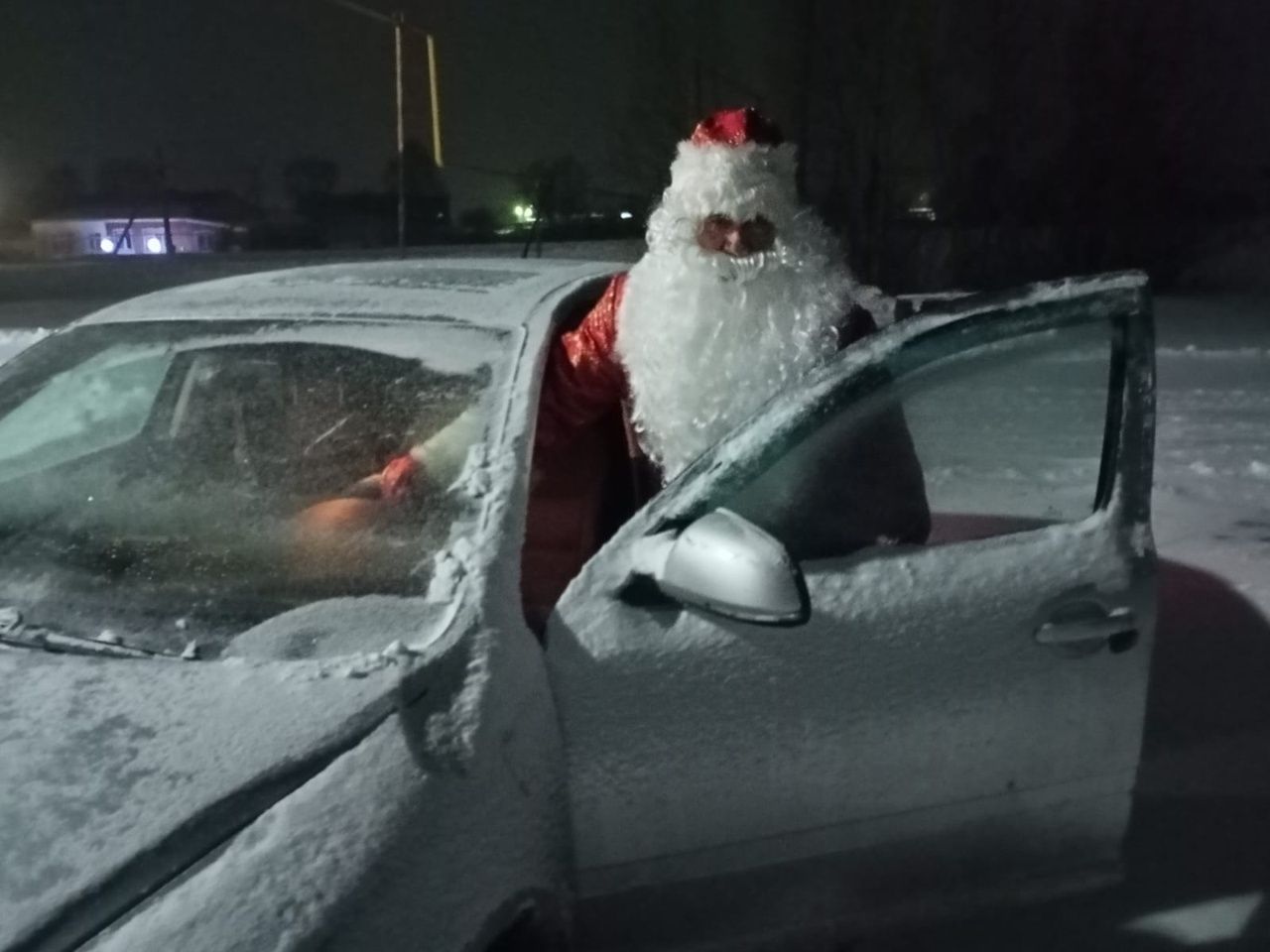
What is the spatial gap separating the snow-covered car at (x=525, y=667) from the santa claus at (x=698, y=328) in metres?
0.15

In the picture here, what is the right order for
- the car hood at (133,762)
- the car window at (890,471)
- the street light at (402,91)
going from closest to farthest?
the car hood at (133,762), the car window at (890,471), the street light at (402,91)

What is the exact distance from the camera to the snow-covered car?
5.32 ft

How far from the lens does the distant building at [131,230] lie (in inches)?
1735

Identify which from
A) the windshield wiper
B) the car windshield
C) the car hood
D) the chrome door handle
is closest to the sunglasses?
the car windshield

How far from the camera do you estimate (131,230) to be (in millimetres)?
44406

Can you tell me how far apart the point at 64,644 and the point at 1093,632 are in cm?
172

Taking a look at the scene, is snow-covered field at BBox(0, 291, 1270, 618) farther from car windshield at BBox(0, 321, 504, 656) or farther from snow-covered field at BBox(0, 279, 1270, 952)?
car windshield at BBox(0, 321, 504, 656)

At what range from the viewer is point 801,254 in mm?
2518

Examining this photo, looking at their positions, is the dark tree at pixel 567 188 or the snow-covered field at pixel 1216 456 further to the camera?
the dark tree at pixel 567 188

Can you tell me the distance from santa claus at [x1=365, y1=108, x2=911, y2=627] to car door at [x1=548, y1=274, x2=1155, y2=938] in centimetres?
21

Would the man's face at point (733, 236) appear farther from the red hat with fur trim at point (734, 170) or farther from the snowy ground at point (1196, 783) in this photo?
the snowy ground at point (1196, 783)

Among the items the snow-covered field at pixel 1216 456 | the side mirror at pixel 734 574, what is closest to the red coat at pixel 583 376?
the side mirror at pixel 734 574

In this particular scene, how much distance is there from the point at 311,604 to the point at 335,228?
1544 inches

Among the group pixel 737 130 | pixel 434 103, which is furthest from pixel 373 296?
pixel 434 103
